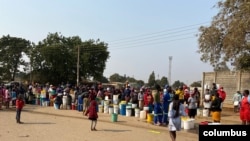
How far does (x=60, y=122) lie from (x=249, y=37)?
12.7 meters

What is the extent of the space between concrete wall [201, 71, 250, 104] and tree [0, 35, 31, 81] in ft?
175

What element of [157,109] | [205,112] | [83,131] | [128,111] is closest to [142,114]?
[128,111]

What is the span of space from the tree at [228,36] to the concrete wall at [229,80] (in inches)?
62.4

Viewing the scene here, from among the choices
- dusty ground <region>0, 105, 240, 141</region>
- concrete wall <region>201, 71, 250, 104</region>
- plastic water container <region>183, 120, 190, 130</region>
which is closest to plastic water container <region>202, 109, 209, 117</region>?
dusty ground <region>0, 105, 240, 141</region>

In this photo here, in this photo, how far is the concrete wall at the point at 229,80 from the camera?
87.6ft

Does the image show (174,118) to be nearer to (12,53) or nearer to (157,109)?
(157,109)

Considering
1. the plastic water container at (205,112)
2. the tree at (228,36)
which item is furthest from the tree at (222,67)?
the plastic water container at (205,112)

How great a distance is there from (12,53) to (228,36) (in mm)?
60503

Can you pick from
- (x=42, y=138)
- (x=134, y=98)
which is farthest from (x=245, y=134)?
(x=134, y=98)

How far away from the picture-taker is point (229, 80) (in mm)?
Answer: 27844

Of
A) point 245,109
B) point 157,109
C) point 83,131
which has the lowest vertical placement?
point 83,131

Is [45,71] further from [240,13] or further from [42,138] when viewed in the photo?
[42,138]

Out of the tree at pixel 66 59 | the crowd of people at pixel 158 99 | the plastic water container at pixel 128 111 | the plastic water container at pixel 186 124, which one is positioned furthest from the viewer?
the tree at pixel 66 59

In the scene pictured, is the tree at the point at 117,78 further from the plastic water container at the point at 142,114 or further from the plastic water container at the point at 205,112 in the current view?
A: the plastic water container at the point at 142,114
